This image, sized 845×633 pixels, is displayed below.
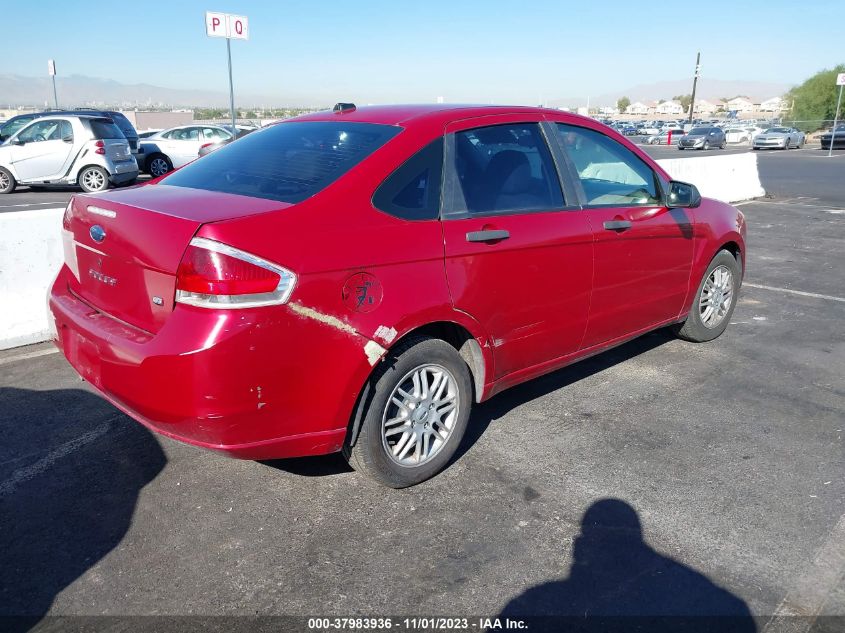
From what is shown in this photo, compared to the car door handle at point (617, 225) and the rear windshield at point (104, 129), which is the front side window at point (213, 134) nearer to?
the rear windshield at point (104, 129)

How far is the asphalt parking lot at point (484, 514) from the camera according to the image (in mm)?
2689

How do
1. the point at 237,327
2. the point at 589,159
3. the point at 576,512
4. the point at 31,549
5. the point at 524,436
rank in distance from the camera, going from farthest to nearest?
the point at 589,159, the point at 524,436, the point at 576,512, the point at 31,549, the point at 237,327

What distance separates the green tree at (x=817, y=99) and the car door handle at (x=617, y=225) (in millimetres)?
62858

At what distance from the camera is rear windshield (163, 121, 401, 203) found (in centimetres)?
324

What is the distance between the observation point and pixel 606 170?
4.46 meters

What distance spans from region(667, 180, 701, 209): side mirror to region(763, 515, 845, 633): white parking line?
230 centimetres

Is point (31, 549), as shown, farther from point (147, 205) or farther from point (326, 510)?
point (147, 205)

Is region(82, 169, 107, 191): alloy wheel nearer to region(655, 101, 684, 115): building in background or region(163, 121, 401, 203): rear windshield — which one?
region(163, 121, 401, 203): rear windshield

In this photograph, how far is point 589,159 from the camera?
426cm

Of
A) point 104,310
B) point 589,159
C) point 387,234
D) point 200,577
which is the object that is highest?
point 589,159

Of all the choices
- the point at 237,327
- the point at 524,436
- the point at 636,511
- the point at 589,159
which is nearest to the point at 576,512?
the point at 636,511

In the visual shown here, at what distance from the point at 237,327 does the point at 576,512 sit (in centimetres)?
174

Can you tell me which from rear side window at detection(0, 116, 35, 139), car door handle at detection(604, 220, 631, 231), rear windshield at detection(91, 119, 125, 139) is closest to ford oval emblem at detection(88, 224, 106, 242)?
car door handle at detection(604, 220, 631, 231)

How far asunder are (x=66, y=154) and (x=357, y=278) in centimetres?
1471
